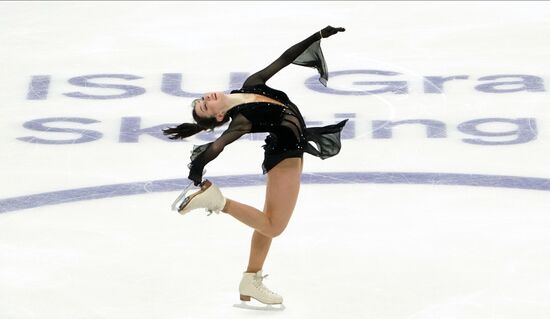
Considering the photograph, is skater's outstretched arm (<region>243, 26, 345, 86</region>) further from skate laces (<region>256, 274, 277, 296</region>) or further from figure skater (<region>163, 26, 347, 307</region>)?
skate laces (<region>256, 274, 277, 296</region>)

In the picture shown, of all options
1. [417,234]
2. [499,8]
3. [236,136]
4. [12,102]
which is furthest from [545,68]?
[236,136]

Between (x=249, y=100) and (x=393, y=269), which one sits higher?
(x=249, y=100)

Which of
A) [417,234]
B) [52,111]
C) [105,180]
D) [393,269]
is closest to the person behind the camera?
[393,269]

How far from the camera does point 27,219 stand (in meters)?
8.06

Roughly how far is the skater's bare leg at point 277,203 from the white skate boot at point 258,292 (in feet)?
1.02

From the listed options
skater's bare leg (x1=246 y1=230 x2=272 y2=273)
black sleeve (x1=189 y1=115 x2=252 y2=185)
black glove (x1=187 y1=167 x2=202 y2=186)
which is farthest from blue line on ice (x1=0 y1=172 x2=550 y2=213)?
black glove (x1=187 y1=167 x2=202 y2=186)

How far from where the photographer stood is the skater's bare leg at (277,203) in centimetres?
662

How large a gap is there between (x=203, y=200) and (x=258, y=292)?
673 millimetres

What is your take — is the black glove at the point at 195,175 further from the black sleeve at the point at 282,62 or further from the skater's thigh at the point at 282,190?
the black sleeve at the point at 282,62

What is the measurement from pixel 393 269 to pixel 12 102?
13.0ft

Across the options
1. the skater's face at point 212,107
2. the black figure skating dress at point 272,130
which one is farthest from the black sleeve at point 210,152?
the skater's face at point 212,107

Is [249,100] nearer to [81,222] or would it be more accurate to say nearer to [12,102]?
[81,222]

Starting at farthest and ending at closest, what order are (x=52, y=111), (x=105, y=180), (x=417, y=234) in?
(x=52, y=111)
(x=105, y=180)
(x=417, y=234)

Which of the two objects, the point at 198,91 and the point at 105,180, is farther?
the point at 198,91
